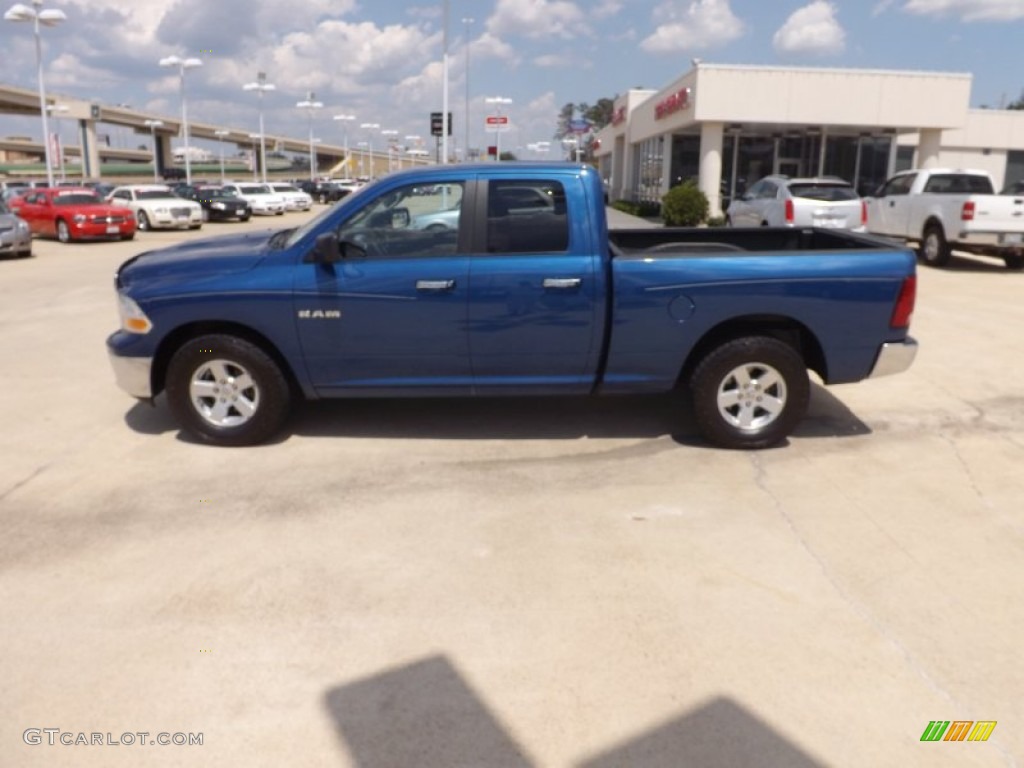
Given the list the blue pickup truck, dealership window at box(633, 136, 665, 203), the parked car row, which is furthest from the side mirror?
dealership window at box(633, 136, 665, 203)

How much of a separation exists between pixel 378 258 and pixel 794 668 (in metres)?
3.64

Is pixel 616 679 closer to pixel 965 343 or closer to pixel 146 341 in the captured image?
pixel 146 341

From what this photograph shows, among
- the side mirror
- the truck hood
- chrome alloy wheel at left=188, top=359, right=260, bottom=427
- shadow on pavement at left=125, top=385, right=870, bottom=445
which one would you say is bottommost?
shadow on pavement at left=125, top=385, right=870, bottom=445

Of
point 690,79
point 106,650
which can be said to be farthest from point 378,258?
point 690,79

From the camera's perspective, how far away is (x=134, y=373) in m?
6.05

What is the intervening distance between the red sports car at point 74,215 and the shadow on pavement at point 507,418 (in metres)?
19.6

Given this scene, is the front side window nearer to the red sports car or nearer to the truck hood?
the truck hood

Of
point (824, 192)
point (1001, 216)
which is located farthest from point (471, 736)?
point (824, 192)

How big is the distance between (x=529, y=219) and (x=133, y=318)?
2.77 metres

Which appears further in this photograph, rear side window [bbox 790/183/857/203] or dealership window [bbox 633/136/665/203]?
dealership window [bbox 633/136/665/203]

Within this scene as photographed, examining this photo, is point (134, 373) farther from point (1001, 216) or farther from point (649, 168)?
point (649, 168)

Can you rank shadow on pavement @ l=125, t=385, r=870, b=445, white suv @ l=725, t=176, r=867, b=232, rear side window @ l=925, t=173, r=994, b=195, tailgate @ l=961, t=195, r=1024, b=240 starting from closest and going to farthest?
shadow on pavement @ l=125, t=385, r=870, b=445
tailgate @ l=961, t=195, r=1024, b=240
white suv @ l=725, t=176, r=867, b=232
rear side window @ l=925, t=173, r=994, b=195

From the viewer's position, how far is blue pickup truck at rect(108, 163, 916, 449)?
5.77 metres

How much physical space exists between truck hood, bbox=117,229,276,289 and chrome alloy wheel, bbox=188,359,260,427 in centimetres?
62
